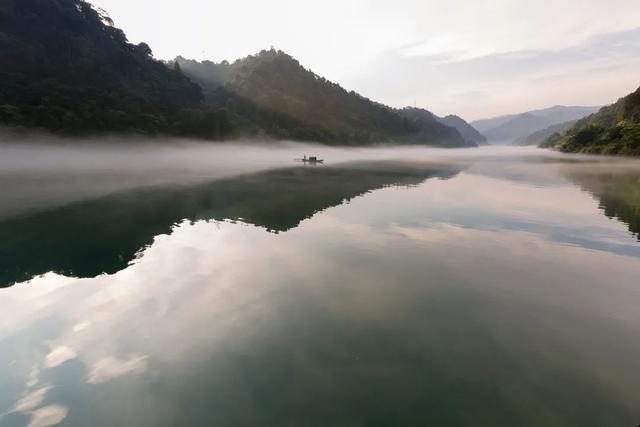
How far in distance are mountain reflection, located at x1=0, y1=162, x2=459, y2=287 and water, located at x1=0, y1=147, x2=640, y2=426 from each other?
25 cm

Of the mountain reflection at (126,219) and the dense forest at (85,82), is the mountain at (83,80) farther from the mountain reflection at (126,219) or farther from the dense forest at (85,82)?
the mountain reflection at (126,219)

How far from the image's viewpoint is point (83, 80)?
121 metres

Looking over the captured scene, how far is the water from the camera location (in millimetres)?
8172

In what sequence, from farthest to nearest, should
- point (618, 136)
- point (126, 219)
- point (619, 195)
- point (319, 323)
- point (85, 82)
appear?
point (618, 136) < point (85, 82) < point (619, 195) < point (126, 219) < point (319, 323)

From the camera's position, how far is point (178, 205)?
120ft

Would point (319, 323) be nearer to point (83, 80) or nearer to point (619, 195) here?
point (619, 195)

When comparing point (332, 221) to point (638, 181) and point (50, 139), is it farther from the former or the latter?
point (50, 139)

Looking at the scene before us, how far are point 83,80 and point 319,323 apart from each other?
479ft

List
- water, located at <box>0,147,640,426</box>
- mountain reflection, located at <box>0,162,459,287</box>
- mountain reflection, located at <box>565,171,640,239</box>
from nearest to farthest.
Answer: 1. water, located at <box>0,147,640,426</box>
2. mountain reflection, located at <box>0,162,459,287</box>
3. mountain reflection, located at <box>565,171,640,239</box>

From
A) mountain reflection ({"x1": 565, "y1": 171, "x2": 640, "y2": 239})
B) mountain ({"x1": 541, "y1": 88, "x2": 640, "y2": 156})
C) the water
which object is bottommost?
mountain reflection ({"x1": 565, "y1": 171, "x2": 640, "y2": 239})

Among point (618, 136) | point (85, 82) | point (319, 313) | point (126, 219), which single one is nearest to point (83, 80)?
point (85, 82)

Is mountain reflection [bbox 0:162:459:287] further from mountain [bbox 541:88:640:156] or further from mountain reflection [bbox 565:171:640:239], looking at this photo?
mountain [bbox 541:88:640:156]

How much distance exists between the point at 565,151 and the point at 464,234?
202969mm

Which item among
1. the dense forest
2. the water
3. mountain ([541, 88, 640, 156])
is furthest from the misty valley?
mountain ([541, 88, 640, 156])
